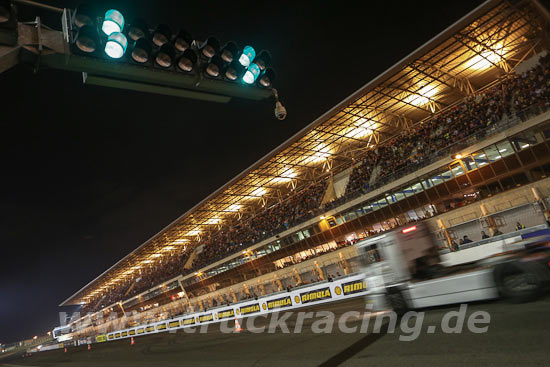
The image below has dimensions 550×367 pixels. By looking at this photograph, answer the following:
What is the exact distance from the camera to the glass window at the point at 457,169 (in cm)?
2484

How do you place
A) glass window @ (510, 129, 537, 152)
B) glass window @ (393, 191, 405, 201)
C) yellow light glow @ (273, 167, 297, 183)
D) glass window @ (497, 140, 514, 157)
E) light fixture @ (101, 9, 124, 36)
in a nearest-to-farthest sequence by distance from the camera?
light fixture @ (101, 9, 124, 36) → glass window @ (510, 129, 537, 152) → glass window @ (497, 140, 514, 157) → glass window @ (393, 191, 405, 201) → yellow light glow @ (273, 167, 297, 183)

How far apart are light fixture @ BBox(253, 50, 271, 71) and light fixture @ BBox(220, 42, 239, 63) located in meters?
0.31

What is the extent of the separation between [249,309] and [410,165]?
1845 cm

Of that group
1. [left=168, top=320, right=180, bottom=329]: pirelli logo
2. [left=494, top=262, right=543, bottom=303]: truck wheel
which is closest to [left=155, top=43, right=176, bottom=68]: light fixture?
[left=494, top=262, right=543, bottom=303]: truck wheel

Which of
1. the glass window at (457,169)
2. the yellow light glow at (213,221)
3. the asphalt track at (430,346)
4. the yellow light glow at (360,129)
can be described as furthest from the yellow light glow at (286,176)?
the asphalt track at (430,346)

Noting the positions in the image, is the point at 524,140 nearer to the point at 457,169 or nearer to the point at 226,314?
the point at 457,169

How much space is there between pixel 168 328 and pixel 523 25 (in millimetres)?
35302

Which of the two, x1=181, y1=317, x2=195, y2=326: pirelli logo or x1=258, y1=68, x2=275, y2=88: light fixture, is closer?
x1=258, y1=68, x2=275, y2=88: light fixture

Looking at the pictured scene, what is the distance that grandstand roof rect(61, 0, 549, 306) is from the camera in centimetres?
2409

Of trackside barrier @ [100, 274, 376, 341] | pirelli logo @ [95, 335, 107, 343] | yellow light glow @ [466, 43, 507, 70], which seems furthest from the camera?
pirelli logo @ [95, 335, 107, 343]

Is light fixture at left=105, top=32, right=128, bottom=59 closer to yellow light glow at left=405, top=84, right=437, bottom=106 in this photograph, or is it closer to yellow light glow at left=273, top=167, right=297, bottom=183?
yellow light glow at left=405, top=84, right=437, bottom=106

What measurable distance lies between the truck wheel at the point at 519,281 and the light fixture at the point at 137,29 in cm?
758

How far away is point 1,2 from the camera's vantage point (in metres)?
2.86

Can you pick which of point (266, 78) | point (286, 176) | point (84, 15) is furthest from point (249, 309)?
point (286, 176)
